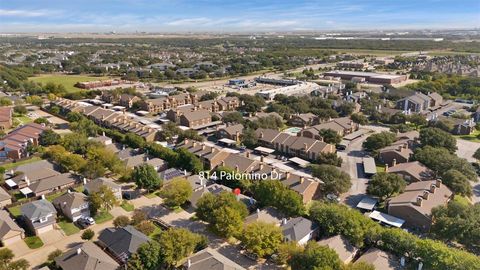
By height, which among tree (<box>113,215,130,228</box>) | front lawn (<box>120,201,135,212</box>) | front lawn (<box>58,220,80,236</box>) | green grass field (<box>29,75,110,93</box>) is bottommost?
front lawn (<box>58,220,80,236</box>)

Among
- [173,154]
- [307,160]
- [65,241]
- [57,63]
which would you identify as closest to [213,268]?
[65,241]

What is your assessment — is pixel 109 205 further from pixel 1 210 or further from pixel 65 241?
pixel 1 210

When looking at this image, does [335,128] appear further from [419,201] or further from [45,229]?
[45,229]

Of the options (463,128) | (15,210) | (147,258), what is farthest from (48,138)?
(463,128)

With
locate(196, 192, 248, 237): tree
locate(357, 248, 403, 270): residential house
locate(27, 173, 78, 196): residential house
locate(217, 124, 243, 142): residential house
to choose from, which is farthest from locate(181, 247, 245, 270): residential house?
locate(217, 124, 243, 142): residential house

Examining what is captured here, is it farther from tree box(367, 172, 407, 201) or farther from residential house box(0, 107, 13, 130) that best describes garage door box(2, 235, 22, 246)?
residential house box(0, 107, 13, 130)

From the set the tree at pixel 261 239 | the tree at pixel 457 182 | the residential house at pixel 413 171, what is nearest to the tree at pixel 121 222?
Result: the tree at pixel 261 239

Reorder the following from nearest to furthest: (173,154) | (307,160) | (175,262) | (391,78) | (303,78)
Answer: (175,262) → (173,154) → (307,160) → (391,78) → (303,78)
